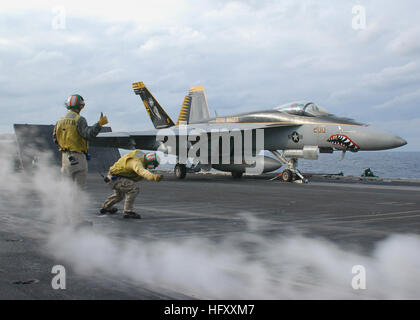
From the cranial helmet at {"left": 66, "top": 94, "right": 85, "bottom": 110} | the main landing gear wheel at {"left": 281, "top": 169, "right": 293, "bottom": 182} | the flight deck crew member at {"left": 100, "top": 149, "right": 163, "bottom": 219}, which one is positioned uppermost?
the cranial helmet at {"left": 66, "top": 94, "right": 85, "bottom": 110}

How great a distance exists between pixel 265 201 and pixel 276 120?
9671 millimetres

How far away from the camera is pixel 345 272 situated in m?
5.04

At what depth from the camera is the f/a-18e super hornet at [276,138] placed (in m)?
20.2

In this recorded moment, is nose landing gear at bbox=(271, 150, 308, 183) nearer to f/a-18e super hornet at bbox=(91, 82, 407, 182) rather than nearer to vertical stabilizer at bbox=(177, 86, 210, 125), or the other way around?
f/a-18e super hornet at bbox=(91, 82, 407, 182)

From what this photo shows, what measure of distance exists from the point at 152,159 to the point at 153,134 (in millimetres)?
16503

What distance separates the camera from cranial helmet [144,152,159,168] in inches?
350

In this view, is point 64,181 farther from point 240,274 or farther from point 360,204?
point 360,204

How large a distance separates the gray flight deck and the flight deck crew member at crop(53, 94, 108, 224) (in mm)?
993

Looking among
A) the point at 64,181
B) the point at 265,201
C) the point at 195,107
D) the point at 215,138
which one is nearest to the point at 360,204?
the point at 265,201

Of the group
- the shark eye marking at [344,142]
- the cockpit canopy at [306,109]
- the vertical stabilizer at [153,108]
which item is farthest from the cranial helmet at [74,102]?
the vertical stabilizer at [153,108]

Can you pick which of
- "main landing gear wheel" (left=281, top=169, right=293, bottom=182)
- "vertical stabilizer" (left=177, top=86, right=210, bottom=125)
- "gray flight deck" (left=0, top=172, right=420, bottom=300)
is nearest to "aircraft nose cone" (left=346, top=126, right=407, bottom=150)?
"main landing gear wheel" (left=281, top=169, right=293, bottom=182)

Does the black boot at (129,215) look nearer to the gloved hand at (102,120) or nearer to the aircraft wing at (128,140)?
the gloved hand at (102,120)

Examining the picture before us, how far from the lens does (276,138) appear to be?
22.4m

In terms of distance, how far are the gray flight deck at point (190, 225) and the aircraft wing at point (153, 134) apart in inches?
319
